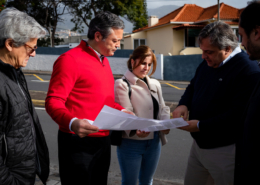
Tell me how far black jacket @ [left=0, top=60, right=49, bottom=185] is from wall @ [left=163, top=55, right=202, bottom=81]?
53.8ft

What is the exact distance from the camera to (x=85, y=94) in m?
2.15

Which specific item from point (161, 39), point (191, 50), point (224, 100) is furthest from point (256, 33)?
point (161, 39)

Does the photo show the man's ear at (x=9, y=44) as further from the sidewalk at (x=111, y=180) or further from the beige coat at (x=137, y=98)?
the sidewalk at (x=111, y=180)

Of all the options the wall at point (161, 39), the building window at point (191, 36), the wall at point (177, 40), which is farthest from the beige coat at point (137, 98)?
the wall at point (161, 39)

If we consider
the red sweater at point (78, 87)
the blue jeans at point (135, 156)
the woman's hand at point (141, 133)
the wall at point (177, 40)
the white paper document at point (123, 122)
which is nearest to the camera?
the white paper document at point (123, 122)

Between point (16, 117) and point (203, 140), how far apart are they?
1.59 meters

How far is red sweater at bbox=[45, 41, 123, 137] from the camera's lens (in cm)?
195

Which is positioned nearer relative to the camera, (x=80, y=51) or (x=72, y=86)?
(x=72, y=86)

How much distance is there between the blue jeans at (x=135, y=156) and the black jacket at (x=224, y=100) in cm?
61

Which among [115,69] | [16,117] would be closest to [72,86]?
[16,117]

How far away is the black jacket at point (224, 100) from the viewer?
80.7 inches

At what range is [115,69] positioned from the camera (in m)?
19.5

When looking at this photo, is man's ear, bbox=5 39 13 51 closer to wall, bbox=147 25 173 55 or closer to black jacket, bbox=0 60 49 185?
black jacket, bbox=0 60 49 185

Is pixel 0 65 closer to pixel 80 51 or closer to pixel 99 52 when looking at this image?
pixel 80 51
